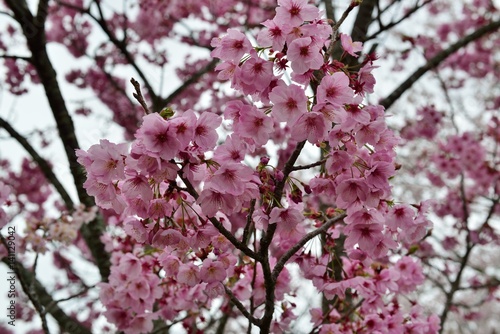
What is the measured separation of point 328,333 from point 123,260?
1004 mm

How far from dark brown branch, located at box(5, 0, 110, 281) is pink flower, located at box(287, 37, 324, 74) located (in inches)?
94.2

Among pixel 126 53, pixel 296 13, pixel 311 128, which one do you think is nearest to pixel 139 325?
pixel 311 128

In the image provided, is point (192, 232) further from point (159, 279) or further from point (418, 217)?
point (418, 217)

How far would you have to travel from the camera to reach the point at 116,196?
1.56 metres

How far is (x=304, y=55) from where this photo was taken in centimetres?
147

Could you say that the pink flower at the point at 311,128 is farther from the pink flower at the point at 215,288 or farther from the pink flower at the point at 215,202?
the pink flower at the point at 215,288

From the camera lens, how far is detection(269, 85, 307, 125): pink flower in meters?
1.45

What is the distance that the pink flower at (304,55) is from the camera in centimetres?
146

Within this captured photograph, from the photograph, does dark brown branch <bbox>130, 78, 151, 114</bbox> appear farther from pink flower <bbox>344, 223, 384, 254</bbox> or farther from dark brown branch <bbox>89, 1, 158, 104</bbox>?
dark brown branch <bbox>89, 1, 158, 104</bbox>

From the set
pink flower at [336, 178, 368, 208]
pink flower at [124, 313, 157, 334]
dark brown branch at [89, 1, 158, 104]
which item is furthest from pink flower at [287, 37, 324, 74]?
dark brown branch at [89, 1, 158, 104]

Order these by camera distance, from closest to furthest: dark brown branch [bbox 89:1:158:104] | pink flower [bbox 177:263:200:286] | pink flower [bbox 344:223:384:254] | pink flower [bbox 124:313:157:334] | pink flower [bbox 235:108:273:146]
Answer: pink flower [bbox 235:108:273:146], pink flower [bbox 344:223:384:254], pink flower [bbox 177:263:200:286], pink flower [bbox 124:313:157:334], dark brown branch [bbox 89:1:158:104]

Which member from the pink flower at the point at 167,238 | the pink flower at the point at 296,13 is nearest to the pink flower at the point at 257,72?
the pink flower at the point at 296,13

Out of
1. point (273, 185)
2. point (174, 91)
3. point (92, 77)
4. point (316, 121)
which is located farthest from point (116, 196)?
point (92, 77)

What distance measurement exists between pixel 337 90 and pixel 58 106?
Result: 8.97 ft
